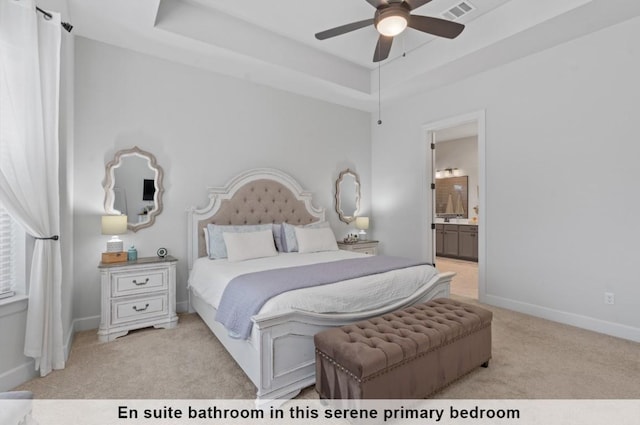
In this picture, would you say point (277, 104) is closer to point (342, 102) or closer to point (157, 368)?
point (342, 102)

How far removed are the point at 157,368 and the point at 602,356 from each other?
363cm

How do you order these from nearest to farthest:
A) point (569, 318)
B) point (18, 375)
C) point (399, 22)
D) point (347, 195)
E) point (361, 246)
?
1. point (18, 375)
2. point (399, 22)
3. point (569, 318)
4. point (361, 246)
5. point (347, 195)

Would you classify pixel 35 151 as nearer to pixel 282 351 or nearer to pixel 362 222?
pixel 282 351

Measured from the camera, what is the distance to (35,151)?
223 cm

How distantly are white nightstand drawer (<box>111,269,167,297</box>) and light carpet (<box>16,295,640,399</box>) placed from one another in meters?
0.44

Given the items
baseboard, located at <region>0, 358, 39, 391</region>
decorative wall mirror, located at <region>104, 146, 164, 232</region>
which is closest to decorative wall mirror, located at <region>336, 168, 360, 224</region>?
decorative wall mirror, located at <region>104, 146, 164, 232</region>

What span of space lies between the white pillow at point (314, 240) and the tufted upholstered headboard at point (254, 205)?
525 millimetres

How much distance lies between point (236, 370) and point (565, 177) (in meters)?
3.77

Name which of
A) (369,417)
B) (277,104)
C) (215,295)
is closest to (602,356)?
(369,417)

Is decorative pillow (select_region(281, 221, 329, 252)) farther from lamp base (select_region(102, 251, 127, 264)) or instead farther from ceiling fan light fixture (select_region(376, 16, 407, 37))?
ceiling fan light fixture (select_region(376, 16, 407, 37))

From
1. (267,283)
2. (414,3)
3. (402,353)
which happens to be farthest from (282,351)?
(414,3)

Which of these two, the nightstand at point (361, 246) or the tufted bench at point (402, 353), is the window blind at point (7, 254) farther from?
the nightstand at point (361, 246)

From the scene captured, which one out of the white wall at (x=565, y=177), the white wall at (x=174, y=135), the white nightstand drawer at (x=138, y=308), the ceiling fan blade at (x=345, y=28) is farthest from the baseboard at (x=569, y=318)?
the white nightstand drawer at (x=138, y=308)

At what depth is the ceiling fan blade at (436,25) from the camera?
8.13ft
